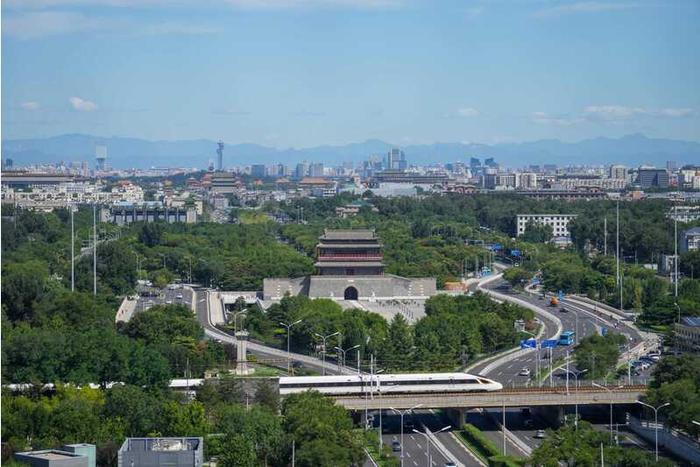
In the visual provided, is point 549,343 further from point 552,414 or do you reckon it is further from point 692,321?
point 552,414

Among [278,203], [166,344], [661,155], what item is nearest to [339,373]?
[166,344]

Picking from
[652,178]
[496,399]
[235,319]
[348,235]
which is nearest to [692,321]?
[496,399]

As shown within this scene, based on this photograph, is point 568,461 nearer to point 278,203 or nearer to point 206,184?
point 278,203

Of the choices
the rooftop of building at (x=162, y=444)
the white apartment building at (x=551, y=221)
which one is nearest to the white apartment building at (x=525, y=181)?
the white apartment building at (x=551, y=221)

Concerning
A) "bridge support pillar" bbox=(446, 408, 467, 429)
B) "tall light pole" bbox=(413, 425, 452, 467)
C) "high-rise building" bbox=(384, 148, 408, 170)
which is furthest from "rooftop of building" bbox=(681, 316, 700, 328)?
"high-rise building" bbox=(384, 148, 408, 170)

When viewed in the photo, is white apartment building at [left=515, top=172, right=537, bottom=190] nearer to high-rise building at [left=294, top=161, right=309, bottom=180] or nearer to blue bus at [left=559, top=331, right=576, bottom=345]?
high-rise building at [left=294, top=161, right=309, bottom=180]
